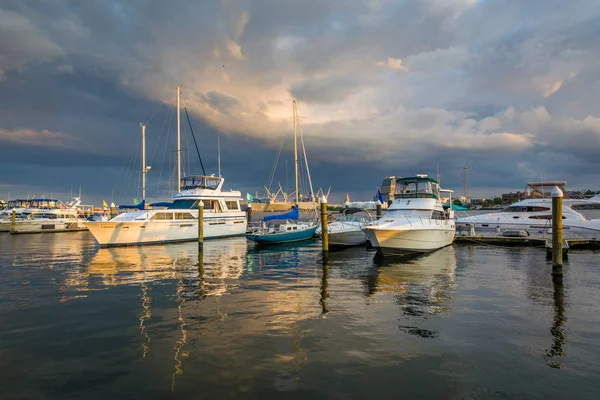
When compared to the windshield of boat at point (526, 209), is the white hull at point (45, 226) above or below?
below

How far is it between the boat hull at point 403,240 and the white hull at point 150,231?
18856mm

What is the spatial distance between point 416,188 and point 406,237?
585 cm

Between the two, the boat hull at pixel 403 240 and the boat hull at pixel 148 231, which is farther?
the boat hull at pixel 148 231

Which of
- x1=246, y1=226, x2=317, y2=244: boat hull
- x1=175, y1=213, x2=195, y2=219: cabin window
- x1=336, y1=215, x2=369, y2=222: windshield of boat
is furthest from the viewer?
x1=175, y1=213, x2=195, y2=219: cabin window

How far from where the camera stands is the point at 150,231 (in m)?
30.8

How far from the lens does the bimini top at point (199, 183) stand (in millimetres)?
35875

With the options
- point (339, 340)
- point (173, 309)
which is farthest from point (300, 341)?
point (173, 309)

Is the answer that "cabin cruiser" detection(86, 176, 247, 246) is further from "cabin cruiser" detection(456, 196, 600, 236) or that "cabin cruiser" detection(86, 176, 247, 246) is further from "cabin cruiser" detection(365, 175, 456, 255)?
"cabin cruiser" detection(456, 196, 600, 236)

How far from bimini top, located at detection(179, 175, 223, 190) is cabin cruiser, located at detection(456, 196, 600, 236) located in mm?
25359

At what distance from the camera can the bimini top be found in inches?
1412

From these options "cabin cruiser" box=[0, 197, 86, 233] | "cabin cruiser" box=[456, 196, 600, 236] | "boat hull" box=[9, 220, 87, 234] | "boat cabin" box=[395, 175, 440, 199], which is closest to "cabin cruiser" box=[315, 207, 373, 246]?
"boat cabin" box=[395, 175, 440, 199]

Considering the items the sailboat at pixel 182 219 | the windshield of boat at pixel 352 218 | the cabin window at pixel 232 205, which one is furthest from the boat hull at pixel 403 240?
the cabin window at pixel 232 205

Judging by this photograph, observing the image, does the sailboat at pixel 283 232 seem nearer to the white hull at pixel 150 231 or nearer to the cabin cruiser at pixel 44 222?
the white hull at pixel 150 231

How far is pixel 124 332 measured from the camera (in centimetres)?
946
